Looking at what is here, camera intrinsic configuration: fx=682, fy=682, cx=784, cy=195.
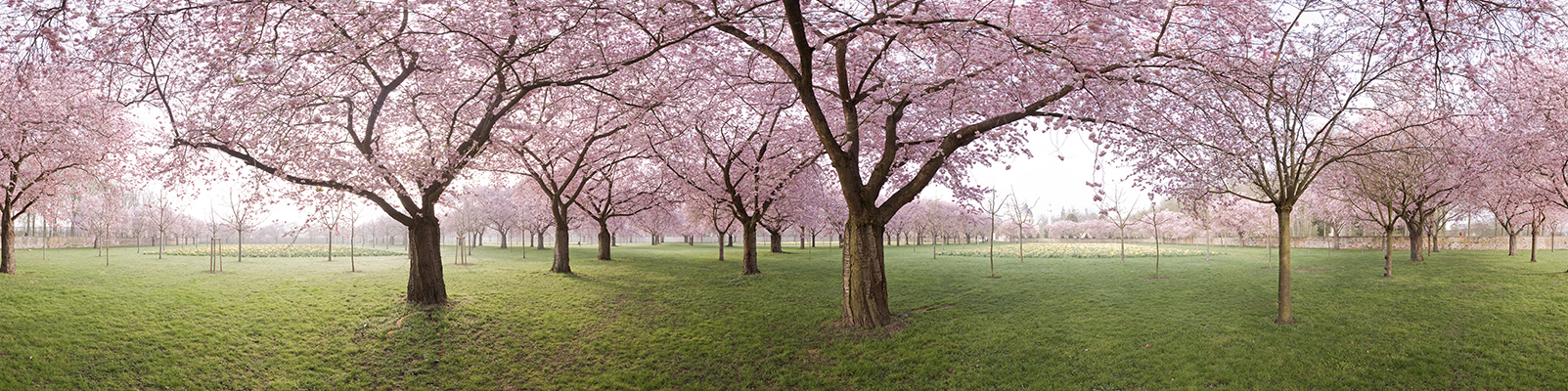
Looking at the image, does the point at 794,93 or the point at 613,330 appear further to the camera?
the point at 794,93

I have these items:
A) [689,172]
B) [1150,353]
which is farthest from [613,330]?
[689,172]

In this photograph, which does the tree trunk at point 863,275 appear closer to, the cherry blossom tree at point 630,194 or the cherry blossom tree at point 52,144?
the cherry blossom tree at point 52,144

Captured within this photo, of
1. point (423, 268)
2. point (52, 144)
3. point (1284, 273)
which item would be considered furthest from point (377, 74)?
point (1284, 273)

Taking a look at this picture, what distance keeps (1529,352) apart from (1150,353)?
4902 millimetres

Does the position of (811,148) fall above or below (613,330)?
above

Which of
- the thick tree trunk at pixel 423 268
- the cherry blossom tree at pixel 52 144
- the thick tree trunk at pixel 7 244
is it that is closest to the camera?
the thick tree trunk at pixel 423 268

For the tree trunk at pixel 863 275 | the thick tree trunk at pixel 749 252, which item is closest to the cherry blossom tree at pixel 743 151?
the thick tree trunk at pixel 749 252

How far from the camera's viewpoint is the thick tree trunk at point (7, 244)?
1683 centimetres

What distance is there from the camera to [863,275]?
35.1 ft

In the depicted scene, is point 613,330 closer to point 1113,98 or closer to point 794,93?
point 794,93

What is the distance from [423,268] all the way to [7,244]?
13.1 meters

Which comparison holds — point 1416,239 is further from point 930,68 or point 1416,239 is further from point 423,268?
point 423,268

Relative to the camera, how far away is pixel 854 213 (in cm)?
1071

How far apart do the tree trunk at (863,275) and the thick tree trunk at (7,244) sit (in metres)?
20.7
